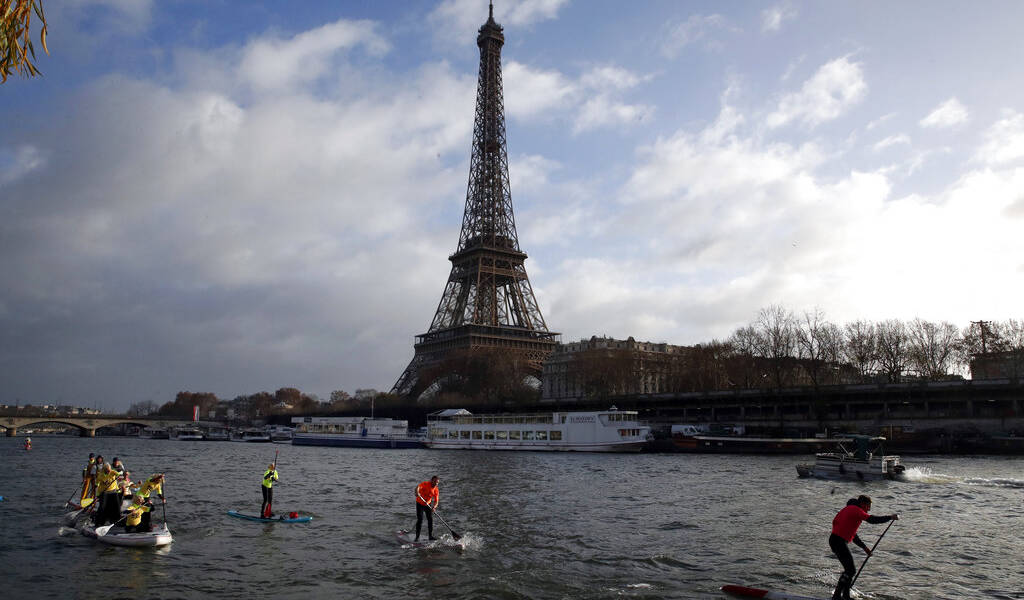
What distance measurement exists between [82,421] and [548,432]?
11948 centimetres

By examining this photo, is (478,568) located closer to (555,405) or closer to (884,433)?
(884,433)

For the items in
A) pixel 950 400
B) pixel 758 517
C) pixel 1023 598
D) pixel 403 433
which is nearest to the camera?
Result: pixel 1023 598

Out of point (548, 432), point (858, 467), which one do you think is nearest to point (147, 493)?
point (858, 467)

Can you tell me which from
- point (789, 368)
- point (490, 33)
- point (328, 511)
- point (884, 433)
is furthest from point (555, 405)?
point (328, 511)

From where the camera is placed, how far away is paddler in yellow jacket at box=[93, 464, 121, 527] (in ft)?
78.6

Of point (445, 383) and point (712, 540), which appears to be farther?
point (445, 383)

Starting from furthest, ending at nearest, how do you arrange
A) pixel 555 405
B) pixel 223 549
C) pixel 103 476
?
pixel 555 405 → pixel 103 476 → pixel 223 549

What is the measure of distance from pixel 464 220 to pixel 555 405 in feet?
153

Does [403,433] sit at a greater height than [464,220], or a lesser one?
lesser

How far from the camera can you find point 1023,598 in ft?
55.8

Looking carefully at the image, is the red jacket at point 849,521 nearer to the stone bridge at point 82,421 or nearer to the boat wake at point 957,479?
the boat wake at point 957,479

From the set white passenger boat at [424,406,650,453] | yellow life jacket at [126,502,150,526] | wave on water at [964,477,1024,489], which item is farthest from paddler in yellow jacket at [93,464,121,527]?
white passenger boat at [424,406,650,453]

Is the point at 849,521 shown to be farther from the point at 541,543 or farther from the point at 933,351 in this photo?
the point at 933,351

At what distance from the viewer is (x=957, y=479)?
44.3 meters
